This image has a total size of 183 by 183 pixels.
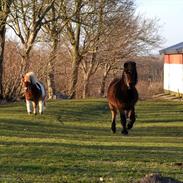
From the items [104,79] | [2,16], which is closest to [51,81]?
[104,79]

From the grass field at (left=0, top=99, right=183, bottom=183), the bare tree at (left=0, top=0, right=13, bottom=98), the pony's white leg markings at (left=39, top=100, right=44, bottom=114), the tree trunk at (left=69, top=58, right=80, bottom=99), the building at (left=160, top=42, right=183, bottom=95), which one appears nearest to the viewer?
the grass field at (left=0, top=99, right=183, bottom=183)

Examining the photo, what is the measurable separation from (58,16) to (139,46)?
22.1 m

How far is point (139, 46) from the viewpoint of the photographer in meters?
65.9

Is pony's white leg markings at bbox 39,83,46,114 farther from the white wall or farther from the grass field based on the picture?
the white wall

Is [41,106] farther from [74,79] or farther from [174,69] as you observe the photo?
[174,69]

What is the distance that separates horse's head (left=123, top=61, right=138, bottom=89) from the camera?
1722cm

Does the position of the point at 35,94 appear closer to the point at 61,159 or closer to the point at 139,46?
the point at 61,159

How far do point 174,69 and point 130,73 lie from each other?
3540cm

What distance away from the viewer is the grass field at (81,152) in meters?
9.90

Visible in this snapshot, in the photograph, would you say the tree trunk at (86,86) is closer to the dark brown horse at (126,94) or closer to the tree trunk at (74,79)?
the tree trunk at (74,79)

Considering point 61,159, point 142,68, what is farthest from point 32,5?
point 142,68

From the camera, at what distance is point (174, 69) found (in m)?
52.2

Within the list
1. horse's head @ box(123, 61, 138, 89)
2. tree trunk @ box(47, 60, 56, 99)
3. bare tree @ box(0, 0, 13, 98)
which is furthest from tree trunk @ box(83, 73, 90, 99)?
horse's head @ box(123, 61, 138, 89)

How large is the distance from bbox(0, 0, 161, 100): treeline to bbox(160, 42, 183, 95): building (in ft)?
17.8
